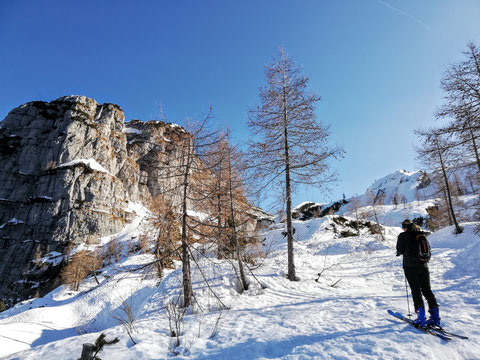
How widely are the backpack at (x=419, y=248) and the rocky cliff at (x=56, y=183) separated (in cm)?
3649

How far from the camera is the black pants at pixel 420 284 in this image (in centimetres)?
429

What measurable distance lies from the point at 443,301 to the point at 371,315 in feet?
9.78

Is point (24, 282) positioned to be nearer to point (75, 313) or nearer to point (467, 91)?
point (75, 313)

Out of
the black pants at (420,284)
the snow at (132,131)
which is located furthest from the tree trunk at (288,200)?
the snow at (132,131)

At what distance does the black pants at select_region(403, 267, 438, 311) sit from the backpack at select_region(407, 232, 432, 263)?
0.23 metres

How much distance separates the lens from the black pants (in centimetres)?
429

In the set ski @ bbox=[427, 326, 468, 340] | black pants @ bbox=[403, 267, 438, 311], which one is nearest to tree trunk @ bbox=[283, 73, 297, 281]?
black pants @ bbox=[403, 267, 438, 311]

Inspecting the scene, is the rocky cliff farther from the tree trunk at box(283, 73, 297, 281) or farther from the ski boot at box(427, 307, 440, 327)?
the ski boot at box(427, 307, 440, 327)

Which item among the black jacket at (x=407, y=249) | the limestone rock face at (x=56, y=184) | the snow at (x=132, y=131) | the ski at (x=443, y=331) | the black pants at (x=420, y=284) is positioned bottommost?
the ski at (x=443, y=331)

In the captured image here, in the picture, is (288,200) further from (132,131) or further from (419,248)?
(132,131)

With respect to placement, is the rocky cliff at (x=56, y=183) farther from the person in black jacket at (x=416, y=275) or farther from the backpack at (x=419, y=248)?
the backpack at (x=419, y=248)

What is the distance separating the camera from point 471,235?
15.0 meters

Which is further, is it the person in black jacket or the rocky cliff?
the rocky cliff

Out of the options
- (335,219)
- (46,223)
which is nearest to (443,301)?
(335,219)
